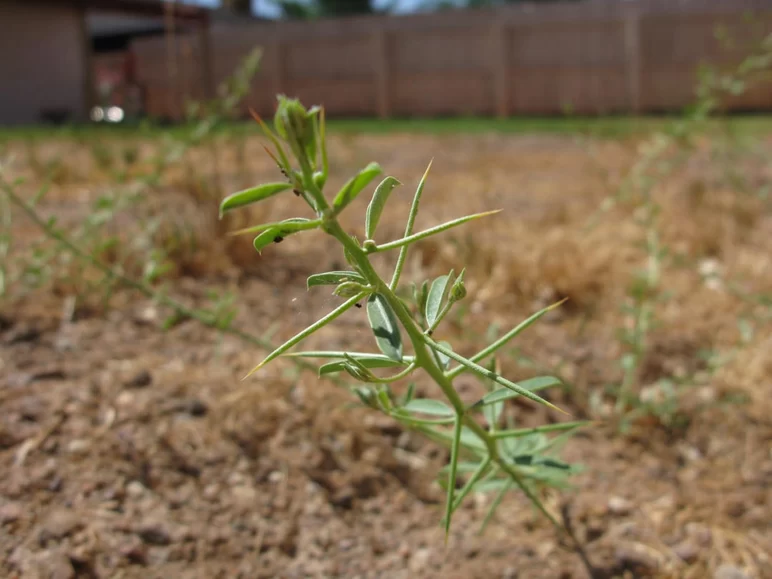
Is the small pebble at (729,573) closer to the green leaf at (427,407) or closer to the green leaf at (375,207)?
the green leaf at (427,407)

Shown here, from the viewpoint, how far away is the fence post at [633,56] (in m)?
13.7

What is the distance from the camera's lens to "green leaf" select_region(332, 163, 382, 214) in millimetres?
659

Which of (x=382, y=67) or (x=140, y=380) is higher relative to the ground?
(x=382, y=67)

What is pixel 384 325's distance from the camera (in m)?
0.83

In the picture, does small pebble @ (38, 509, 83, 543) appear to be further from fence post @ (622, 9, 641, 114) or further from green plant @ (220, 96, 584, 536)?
fence post @ (622, 9, 641, 114)

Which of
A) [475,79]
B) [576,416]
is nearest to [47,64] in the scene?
[475,79]

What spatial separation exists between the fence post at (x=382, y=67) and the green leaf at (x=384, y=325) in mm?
15244

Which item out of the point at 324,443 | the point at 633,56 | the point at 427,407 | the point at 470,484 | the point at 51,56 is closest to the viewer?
the point at 470,484

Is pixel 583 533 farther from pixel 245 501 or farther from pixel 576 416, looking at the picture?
pixel 245 501

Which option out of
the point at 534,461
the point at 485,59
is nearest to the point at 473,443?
the point at 534,461

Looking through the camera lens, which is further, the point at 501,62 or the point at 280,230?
the point at 501,62

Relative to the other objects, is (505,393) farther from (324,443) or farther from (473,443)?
(324,443)

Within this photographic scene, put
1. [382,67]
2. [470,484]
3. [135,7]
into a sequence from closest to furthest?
1. [470,484]
2. [135,7]
3. [382,67]

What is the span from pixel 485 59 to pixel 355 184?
15076 millimetres
